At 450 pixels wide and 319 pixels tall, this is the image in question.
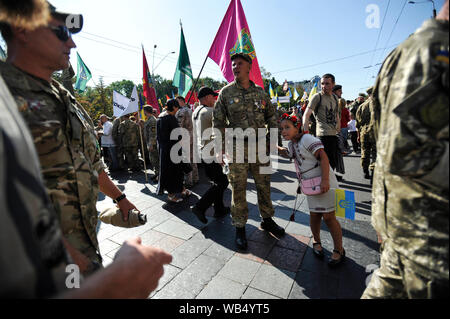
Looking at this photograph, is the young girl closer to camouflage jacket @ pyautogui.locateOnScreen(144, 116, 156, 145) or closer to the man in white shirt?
camouflage jacket @ pyautogui.locateOnScreen(144, 116, 156, 145)

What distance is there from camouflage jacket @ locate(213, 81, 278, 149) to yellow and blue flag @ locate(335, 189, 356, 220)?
1.31 metres

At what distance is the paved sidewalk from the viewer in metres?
2.19

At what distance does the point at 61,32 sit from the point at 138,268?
1425mm

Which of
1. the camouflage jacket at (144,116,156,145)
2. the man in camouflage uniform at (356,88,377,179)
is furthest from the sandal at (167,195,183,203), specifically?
the man in camouflage uniform at (356,88,377,179)

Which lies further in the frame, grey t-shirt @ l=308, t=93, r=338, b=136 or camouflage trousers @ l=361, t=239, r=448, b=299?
grey t-shirt @ l=308, t=93, r=338, b=136

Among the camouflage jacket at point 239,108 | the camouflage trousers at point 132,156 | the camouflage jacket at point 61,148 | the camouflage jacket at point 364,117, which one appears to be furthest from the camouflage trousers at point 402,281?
the camouflage trousers at point 132,156

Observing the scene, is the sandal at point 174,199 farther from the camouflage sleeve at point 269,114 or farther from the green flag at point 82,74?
the green flag at point 82,74

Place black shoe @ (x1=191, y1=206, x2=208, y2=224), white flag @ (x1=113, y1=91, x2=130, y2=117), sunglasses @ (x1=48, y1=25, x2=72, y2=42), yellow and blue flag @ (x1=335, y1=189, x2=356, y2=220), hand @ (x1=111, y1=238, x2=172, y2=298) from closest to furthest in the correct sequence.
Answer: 1. hand @ (x1=111, y1=238, x2=172, y2=298)
2. sunglasses @ (x1=48, y1=25, x2=72, y2=42)
3. yellow and blue flag @ (x1=335, y1=189, x2=356, y2=220)
4. black shoe @ (x1=191, y1=206, x2=208, y2=224)
5. white flag @ (x1=113, y1=91, x2=130, y2=117)

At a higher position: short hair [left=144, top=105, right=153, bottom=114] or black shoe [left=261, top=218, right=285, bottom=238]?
short hair [left=144, top=105, right=153, bottom=114]

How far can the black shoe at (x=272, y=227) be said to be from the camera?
10.5ft

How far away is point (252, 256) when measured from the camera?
2.74 meters

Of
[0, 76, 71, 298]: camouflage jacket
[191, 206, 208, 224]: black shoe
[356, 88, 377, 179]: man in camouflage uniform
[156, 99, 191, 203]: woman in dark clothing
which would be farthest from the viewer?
[356, 88, 377, 179]: man in camouflage uniform
